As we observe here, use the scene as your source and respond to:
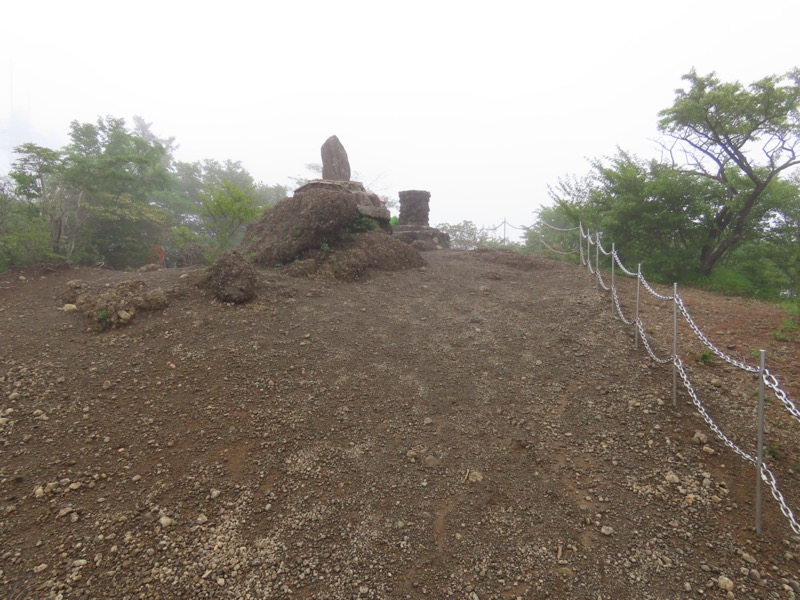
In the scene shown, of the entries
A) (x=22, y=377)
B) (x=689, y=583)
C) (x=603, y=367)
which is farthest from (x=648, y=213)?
(x=22, y=377)

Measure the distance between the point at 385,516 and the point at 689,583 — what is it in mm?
1809

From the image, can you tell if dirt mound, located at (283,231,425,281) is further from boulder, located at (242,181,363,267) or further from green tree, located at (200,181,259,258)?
green tree, located at (200,181,259,258)

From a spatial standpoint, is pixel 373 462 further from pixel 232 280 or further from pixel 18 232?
pixel 18 232

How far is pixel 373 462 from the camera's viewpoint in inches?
119

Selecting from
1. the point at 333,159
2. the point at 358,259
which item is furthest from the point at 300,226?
the point at 333,159

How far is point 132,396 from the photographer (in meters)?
3.58

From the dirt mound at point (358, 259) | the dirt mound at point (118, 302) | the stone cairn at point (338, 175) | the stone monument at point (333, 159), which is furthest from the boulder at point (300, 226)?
the stone monument at point (333, 159)

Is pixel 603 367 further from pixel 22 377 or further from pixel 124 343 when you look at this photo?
pixel 22 377

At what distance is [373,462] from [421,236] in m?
10.1

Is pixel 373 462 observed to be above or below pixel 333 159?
below

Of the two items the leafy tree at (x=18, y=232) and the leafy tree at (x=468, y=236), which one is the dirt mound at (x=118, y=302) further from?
the leafy tree at (x=468, y=236)

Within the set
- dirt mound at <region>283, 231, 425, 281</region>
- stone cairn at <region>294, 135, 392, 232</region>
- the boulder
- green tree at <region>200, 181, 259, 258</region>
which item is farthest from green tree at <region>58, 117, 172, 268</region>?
dirt mound at <region>283, 231, 425, 281</region>

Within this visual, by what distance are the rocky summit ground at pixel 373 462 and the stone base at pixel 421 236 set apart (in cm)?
734

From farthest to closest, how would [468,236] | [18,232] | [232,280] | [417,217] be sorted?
[468,236] → [417,217] → [18,232] → [232,280]
